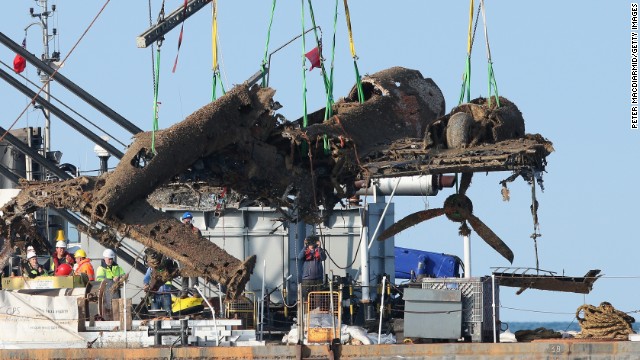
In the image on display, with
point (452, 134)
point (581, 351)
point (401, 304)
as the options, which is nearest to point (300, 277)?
point (401, 304)

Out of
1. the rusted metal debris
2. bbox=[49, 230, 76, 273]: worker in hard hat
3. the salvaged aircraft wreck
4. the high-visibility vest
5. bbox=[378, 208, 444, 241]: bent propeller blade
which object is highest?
the salvaged aircraft wreck

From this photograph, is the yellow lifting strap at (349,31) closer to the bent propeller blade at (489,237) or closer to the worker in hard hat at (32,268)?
the bent propeller blade at (489,237)

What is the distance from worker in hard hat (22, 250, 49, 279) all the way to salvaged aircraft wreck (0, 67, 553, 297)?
0.39 metres

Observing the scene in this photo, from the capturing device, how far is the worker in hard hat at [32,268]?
3775 centimetres

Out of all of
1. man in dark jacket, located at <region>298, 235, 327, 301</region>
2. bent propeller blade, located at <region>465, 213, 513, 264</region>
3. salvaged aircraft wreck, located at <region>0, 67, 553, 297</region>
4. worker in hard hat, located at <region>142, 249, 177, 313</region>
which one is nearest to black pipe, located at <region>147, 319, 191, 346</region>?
salvaged aircraft wreck, located at <region>0, 67, 553, 297</region>

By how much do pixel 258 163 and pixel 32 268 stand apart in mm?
5683

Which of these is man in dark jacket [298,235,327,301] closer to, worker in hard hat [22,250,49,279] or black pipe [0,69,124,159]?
worker in hard hat [22,250,49,279]

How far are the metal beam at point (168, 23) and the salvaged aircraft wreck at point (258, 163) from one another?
224cm

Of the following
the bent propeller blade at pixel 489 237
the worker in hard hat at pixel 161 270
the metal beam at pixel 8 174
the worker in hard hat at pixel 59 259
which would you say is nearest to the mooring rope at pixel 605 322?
the bent propeller blade at pixel 489 237

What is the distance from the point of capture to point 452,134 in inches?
1475

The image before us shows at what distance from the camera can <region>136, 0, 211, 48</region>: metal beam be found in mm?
37000

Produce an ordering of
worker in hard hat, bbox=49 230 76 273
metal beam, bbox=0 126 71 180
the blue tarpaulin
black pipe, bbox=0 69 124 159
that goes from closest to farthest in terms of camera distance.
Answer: worker in hard hat, bbox=49 230 76 273
metal beam, bbox=0 126 71 180
black pipe, bbox=0 69 124 159
the blue tarpaulin

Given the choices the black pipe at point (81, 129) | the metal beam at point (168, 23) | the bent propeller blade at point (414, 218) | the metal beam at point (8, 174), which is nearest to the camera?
the metal beam at point (168, 23)

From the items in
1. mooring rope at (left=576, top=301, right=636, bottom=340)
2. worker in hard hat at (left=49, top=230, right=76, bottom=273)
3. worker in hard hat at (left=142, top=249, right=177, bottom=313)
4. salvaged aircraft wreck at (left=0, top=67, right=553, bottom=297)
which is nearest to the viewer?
mooring rope at (left=576, top=301, right=636, bottom=340)
